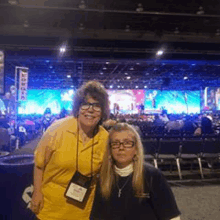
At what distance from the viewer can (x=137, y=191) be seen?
4.68 ft

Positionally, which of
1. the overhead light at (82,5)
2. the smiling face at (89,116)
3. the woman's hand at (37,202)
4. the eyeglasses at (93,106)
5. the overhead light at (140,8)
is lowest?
the woman's hand at (37,202)

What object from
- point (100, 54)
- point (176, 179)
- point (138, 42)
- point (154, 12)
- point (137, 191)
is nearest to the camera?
point (137, 191)

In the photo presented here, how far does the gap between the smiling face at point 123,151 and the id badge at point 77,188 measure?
373mm

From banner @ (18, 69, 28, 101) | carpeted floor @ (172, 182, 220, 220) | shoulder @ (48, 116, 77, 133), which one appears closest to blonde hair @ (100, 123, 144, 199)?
shoulder @ (48, 116, 77, 133)

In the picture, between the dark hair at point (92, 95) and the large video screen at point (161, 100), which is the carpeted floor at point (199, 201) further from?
the large video screen at point (161, 100)

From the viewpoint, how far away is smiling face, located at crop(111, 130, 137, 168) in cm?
153

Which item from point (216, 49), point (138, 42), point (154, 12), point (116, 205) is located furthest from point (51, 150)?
point (216, 49)

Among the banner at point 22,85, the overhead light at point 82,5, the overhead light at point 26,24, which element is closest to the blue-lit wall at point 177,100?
the banner at point 22,85

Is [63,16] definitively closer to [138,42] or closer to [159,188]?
[138,42]

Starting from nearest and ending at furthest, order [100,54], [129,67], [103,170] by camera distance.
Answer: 1. [103,170]
2. [100,54]
3. [129,67]

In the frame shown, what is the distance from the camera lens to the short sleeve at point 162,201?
1.41 metres

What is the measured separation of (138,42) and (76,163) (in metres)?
7.75

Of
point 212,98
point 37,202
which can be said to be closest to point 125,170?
point 37,202

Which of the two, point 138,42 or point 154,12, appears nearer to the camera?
point 154,12
